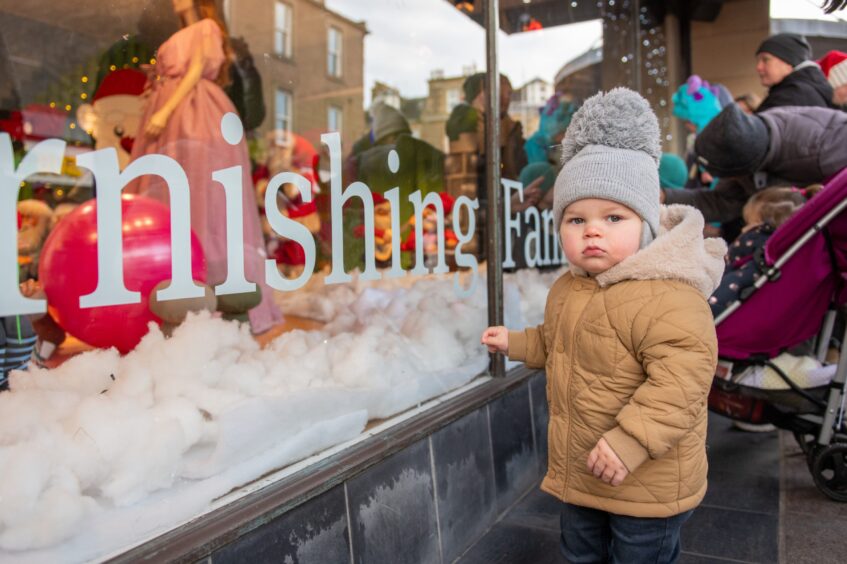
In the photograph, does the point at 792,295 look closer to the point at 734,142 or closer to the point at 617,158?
the point at 734,142

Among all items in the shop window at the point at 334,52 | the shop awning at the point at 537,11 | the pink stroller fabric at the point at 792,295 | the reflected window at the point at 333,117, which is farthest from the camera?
the shop window at the point at 334,52

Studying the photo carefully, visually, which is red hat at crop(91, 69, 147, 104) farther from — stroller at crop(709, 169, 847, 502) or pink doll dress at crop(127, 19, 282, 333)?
stroller at crop(709, 169, 847, 502)

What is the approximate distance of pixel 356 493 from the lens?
1.72 metres

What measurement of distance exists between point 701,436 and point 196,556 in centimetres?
109

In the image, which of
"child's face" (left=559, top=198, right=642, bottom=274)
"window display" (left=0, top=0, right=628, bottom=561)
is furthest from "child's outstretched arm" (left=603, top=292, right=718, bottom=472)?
"window display" (left=0, top=0, right=628, bottom=561)

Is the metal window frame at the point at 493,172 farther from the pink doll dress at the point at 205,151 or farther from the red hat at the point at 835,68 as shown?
the red hat at the point at 835,68

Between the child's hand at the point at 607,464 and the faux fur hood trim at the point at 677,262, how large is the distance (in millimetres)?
364

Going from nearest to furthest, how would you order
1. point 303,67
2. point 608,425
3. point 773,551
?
point 608,425
point 773,551
point 303,67

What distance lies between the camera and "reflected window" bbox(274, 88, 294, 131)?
4.84 m

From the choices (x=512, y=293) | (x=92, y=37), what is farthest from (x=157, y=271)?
(x=92, y=37)

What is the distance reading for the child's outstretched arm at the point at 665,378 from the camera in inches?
53.5

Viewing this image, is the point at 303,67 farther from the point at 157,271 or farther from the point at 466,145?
the point at 157,271

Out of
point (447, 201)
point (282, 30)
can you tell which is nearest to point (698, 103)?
point (447, 201)

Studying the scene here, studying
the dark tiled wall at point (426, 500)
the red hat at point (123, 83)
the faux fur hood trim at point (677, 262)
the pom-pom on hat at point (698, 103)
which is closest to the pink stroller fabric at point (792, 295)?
the dark tiled wall at point (426, 500)
